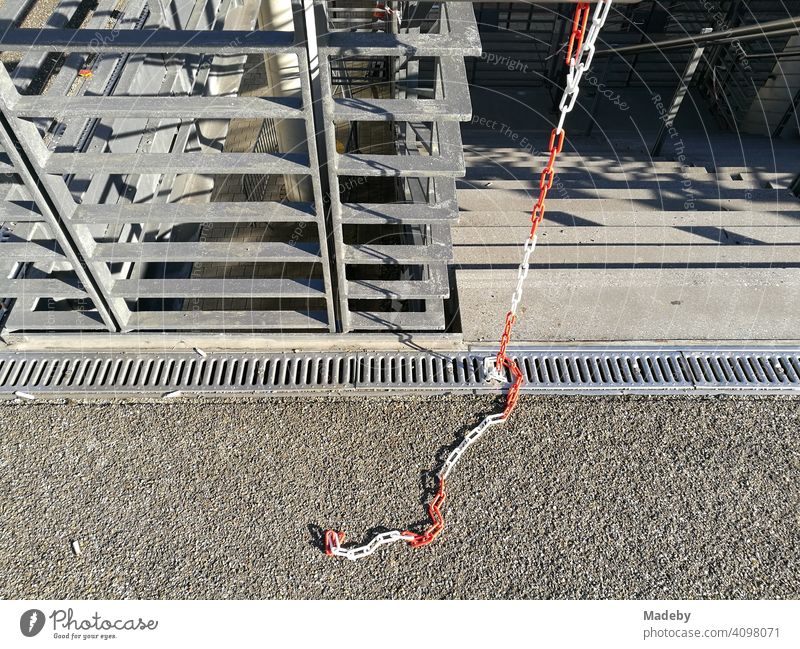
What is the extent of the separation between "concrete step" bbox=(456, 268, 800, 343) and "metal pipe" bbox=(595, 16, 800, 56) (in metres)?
1.47

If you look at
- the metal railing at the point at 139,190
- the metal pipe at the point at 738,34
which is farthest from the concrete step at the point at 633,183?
the metal railing at the point at 139,190

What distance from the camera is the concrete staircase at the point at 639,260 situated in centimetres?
329

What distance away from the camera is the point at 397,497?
108 inches

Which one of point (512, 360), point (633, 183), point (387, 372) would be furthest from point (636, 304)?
point (633, 183)

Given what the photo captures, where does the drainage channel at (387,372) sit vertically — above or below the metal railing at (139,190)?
below

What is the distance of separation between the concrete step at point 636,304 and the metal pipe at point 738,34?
147cm

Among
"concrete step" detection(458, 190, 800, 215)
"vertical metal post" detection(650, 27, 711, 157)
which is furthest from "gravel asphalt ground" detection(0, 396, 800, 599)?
Result: "vertical metal post" detection(650, 27, 711, 157)

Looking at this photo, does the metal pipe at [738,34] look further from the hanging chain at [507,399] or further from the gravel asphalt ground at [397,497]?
the gravel asphalt ground at [397,497]

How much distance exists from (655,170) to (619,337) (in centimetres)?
254

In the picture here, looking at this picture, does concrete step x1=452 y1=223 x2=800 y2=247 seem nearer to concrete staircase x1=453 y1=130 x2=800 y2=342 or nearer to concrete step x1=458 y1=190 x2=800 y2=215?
concrete staircase x1=453 y1=130 x2=800 y2=342

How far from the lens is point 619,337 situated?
3244 mm

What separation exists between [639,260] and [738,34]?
72.9 inches

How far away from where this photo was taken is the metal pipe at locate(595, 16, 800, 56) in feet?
11.5

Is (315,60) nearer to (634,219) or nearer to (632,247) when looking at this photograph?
(632,247)
